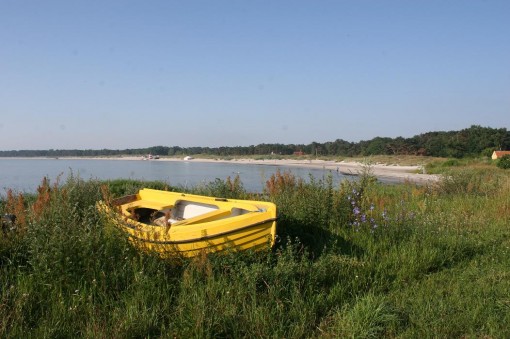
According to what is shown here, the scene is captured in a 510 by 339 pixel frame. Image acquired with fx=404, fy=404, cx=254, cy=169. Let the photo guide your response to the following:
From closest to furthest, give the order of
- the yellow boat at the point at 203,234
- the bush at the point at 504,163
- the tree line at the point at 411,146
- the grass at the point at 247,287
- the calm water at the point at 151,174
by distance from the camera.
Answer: the grass at the point at 247,287
the yellow boat at the point at 203,234
the calm water at the point at 151,174
the bush at the point at 504,163
the tree line at the point at 411,146

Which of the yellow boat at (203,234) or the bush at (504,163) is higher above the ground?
the yellow boat at (203,234)

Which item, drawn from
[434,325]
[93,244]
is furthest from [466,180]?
[93,244]

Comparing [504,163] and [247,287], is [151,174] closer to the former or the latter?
[504,163]

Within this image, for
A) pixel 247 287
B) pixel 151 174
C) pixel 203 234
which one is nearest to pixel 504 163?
pixel 151 174

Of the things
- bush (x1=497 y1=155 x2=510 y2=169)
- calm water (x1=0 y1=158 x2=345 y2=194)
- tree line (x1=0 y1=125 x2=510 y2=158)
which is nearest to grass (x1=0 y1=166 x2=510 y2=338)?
calm water (x1=0 y1=158 x2=345 y2=194)

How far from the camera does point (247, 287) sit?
166 inches

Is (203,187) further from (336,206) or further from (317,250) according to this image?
(317,250)

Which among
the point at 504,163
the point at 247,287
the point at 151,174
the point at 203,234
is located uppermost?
the point at 203,234

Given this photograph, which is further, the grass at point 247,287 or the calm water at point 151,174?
the calm water at point 151,174

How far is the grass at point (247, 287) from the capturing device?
3604 mm

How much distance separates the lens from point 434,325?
364 centimetres

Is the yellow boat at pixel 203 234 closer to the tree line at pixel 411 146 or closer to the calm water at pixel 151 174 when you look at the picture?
the calm water at pixel 151 174

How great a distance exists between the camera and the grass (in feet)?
11.8

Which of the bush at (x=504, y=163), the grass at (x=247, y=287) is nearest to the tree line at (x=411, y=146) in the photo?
the bush at (x=504, y=163)
